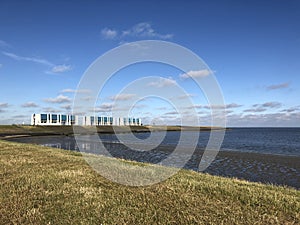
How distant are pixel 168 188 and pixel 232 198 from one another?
2521 millimetres

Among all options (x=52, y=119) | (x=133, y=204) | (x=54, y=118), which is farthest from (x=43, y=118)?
(x=133, y=204)

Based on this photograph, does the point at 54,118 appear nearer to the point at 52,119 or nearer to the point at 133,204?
the point at 52,119

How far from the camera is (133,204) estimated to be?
26.6 ft

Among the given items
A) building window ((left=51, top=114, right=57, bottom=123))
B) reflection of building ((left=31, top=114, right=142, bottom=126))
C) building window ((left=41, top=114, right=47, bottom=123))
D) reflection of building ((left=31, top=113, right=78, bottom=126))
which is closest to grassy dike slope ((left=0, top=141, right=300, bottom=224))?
reflection of building ((left=31, top=114, right=142, bottom=126))

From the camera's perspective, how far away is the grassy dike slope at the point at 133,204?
22.5 feet

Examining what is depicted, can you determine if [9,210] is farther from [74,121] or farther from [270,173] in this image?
[74,121]

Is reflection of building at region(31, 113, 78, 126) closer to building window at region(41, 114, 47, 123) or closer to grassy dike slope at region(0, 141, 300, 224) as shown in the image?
building window at region(41, 114, 47, 123)

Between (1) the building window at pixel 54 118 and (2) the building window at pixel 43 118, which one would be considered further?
(1) the building window at pixel 54 118

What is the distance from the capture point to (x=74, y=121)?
7461 inches

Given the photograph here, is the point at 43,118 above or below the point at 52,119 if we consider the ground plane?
above

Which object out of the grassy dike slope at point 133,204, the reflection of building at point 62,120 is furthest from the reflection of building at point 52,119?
the grassy dike slope at point 133,204

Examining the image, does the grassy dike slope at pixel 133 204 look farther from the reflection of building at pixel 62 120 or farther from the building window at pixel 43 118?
the building window at pixel 43 118

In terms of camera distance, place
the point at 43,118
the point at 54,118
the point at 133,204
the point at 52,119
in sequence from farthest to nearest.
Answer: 1. the point at 54,118
2. the point at 52,119
3. the point at 43,118
4. the point at 133,204

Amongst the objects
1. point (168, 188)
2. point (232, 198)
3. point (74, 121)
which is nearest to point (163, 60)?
point (168, 188)
